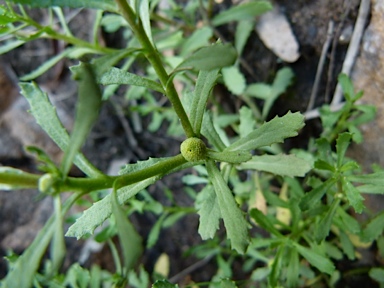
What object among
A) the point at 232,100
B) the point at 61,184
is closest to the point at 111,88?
the point at 232,100

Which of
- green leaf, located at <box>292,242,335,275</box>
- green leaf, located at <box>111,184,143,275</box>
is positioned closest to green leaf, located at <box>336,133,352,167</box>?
green leaf, located at <box>292,242,335,275</box>

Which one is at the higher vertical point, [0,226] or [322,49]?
[322,49]

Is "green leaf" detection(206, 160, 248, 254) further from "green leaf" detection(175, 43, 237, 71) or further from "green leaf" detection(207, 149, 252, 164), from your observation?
"green leaf" detection(175, 43, 237, 71)

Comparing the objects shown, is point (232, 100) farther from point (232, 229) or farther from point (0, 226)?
point (0, 226)

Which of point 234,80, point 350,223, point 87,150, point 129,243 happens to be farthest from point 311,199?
point 87,150

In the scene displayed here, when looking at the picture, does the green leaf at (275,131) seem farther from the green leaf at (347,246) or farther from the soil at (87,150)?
the soil at (87,150)

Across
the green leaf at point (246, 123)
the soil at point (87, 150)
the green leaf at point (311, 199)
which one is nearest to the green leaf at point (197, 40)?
the soil at point (87, 150)
